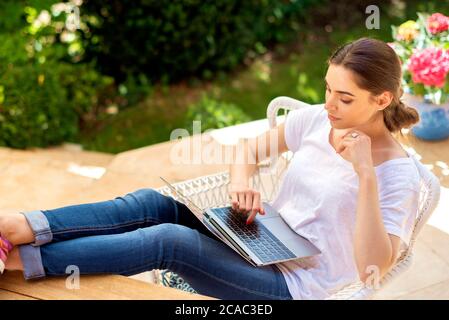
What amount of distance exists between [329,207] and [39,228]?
0.88 meters

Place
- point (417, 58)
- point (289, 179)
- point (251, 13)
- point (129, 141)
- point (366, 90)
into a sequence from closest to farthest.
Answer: point (366, 90), point (289, 179), point (417, 58), point (129, 141), point (251, 13)

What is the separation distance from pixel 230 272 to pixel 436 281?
1.03m

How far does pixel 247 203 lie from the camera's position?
2402 millimetres

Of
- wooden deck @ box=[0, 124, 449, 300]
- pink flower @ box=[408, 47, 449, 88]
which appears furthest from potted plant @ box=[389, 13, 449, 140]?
wooden deck @ box=[0, 124, 449, 300]

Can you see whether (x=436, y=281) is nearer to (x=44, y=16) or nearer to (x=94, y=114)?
(x=94, y=114)

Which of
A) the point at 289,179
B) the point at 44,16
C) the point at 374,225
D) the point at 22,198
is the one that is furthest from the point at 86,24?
the point at 374,225

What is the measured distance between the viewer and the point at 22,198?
3.59 meters

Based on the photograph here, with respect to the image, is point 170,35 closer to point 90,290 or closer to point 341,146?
point 341,146

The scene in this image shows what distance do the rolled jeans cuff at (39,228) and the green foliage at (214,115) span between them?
6.89ft

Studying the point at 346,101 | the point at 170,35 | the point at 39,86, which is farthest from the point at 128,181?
the point at 346,101

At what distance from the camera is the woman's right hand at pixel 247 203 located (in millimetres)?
2391

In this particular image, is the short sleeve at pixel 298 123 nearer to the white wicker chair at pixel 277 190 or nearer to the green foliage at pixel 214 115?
the white wicker chair at pixel 277 190

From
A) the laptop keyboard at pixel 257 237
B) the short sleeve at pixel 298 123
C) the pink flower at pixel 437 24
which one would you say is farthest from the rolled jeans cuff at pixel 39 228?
the pink flower at pixel 437 24

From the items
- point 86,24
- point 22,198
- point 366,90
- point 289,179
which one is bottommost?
point 22,198
